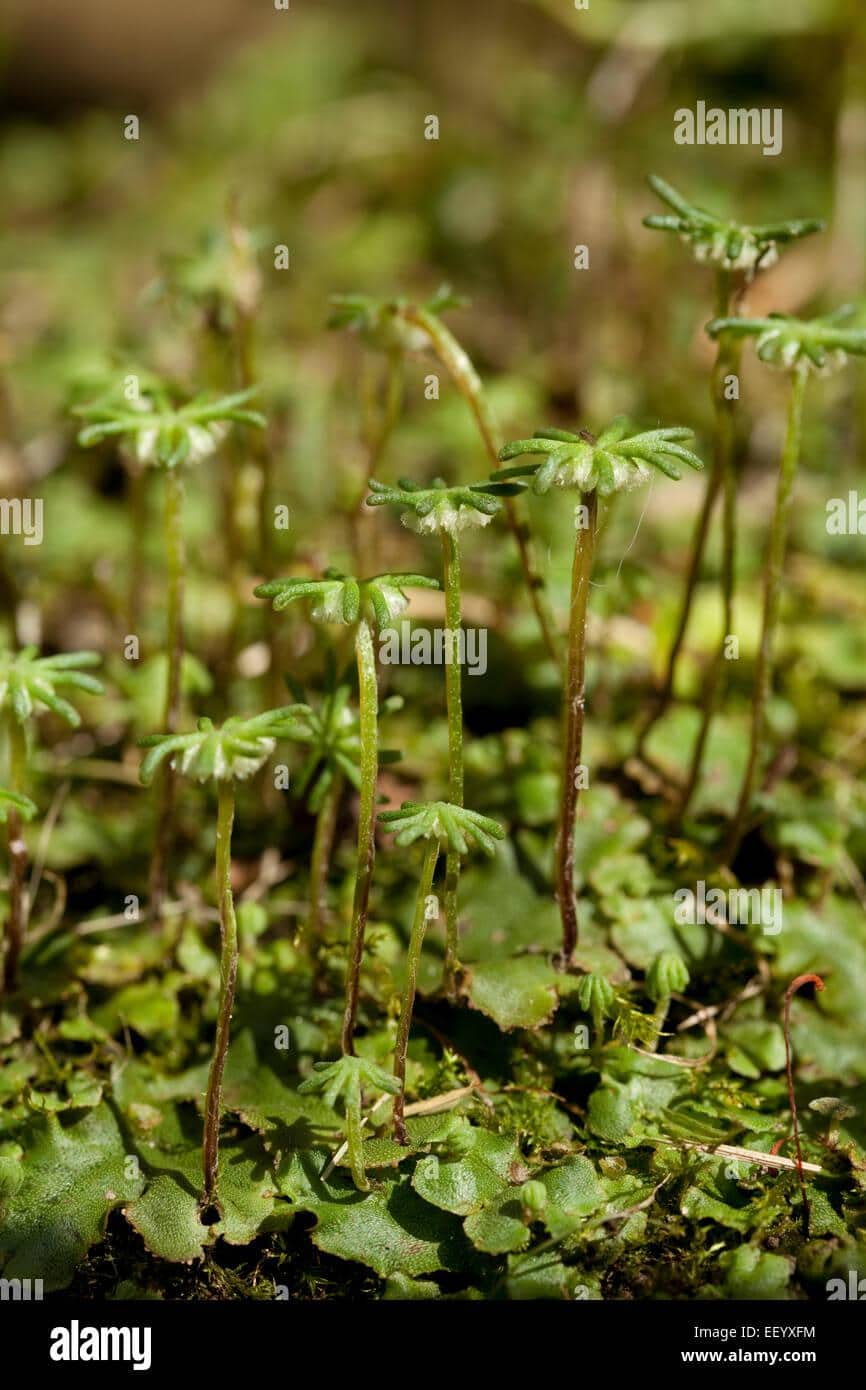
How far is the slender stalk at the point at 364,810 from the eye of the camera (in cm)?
205

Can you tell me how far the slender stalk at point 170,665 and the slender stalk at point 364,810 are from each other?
51cm

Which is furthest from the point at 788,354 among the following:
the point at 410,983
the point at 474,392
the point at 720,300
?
the point at 410,983

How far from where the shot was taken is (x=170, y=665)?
2564 millimetres

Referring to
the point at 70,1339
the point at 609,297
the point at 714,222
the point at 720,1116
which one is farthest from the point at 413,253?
the point at 70,1339

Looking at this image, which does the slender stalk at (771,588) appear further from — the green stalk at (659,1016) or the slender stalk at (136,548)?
the slender stalk at (136,548)

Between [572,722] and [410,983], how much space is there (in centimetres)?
57

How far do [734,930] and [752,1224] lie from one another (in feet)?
2.15

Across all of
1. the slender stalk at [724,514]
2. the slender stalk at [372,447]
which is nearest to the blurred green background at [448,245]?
the slender stalk at [372,447]

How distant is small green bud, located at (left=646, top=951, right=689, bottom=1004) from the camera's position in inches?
93.3

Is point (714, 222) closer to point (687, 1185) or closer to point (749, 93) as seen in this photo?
point (687, 1185)

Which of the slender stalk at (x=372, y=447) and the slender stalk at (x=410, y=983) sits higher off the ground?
the slender stalk at (x=372, y=447)

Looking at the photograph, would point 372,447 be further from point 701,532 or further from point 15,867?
point 15,867

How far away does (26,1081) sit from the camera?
244 cm

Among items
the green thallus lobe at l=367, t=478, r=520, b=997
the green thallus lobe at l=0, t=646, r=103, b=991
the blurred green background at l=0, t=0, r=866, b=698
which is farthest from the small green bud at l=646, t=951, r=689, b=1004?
the green thallus lobe at l=0, t=646, r=103, b=991
